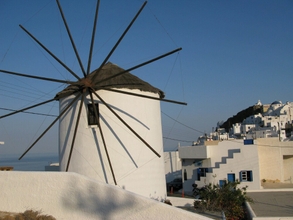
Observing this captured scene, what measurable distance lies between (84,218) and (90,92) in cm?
482

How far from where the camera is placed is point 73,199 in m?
8.45

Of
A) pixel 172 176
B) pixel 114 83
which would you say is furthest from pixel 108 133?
pixel 172 176

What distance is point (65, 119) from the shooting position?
13070mm

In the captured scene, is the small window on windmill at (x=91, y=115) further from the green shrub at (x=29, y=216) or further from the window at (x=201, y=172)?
the window at (x=201, y=172)

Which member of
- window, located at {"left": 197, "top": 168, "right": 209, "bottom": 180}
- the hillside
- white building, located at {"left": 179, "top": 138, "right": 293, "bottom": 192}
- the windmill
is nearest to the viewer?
the windmill

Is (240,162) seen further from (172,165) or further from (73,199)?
(73,199)

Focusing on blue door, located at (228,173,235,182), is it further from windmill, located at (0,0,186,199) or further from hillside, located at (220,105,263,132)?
hillside, located at (220,105,263,132)

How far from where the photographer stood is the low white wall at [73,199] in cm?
767

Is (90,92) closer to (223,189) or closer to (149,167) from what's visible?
(149,167)

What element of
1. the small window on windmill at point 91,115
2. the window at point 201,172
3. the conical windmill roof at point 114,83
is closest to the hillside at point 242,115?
the window at point 201,172

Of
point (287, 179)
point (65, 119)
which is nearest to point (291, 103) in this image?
point (287, 179)

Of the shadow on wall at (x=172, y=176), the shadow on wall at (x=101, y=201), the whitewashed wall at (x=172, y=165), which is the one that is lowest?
→ the shadow on wall at (x=172, y=176)

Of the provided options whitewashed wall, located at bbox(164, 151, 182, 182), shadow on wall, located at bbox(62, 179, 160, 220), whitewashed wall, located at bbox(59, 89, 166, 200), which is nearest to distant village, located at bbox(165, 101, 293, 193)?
whitewashed wall, located at bbox(164, 151, 182, 182)

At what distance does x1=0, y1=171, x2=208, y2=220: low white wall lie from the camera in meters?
7.67
